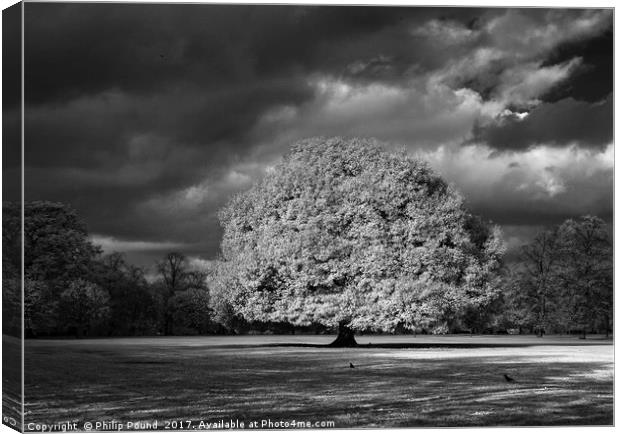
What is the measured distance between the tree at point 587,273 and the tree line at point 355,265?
0.04 m

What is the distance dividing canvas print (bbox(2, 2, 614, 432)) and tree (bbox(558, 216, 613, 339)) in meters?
0.08

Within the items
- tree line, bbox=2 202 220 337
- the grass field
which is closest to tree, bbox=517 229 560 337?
the grass field

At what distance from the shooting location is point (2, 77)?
1509 centimetres

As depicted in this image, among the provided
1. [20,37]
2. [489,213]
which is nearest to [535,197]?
Result: [489,213]

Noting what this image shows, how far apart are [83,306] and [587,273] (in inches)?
487

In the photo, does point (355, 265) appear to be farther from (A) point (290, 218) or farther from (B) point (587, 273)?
(B) point (587, 273)

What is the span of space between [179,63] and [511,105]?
682 centimetres

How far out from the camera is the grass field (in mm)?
15359

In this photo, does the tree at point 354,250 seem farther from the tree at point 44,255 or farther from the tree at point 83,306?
the tree at point 44,255

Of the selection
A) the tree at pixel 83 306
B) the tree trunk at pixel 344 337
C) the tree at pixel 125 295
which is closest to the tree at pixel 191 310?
the tree at pixel 125 295

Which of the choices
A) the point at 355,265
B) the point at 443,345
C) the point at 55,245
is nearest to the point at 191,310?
the point at 355,265

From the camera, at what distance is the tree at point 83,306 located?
1731cm

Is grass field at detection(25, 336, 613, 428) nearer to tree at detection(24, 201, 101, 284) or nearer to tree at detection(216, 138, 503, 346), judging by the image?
tree at detection(216, 138, 503, 346)

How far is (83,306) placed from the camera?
702 inches
